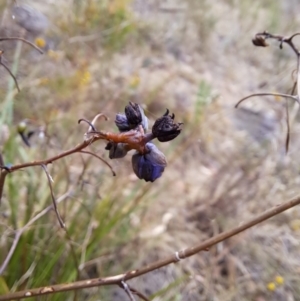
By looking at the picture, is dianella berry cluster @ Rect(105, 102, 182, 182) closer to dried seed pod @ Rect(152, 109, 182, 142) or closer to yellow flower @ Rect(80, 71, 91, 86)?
dried seed pod @ Rect(152, 109, 182, 142)

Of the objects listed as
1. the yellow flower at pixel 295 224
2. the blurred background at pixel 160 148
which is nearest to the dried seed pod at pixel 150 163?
the blurred background at pixel 160 148

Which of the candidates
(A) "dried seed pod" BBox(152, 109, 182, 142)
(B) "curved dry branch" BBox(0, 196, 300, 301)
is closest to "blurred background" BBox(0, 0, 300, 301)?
(B) "curved dry branch" BBox(0, 196, 300, 301)

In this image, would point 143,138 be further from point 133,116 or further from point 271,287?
point 271,287

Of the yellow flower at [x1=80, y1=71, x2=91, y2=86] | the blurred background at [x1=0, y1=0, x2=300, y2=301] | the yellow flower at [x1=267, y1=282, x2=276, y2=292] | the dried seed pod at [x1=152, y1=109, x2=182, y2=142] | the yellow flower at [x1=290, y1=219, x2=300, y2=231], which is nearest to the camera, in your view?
the dried seed pod at [x1=152, y1=109, x2=182, y2=142]

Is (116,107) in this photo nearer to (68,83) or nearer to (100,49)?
(68,83)

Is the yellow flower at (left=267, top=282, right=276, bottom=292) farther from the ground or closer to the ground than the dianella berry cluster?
closer to the ground

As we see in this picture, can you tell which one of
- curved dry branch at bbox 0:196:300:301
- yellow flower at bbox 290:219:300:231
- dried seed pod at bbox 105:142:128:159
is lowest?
yellow flower at bbox 290:219:300:231

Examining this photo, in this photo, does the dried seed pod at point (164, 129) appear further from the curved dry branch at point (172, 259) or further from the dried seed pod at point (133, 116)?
the curved dry branch at point (172, 259)
